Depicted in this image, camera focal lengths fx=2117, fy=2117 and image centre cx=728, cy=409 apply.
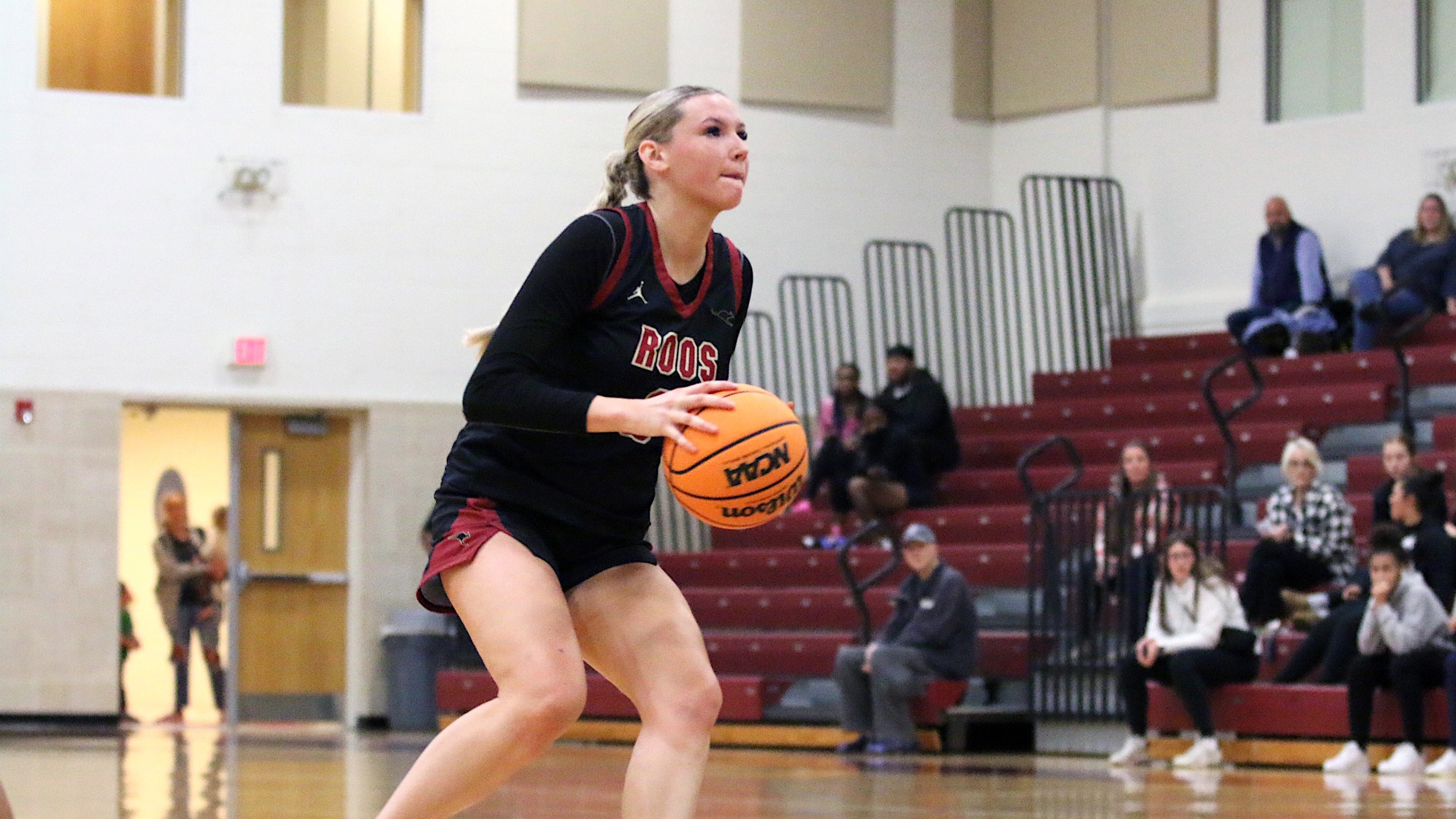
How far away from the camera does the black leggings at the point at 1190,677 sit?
33.7ft

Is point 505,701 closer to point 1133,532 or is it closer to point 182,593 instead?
point 1133,532

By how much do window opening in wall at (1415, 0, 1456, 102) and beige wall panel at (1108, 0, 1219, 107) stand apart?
1.61 m

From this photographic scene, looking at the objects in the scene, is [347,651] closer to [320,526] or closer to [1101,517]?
[320,526]

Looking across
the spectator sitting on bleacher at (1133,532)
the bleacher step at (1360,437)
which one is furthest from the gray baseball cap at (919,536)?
the bleacher step at (1360,437)

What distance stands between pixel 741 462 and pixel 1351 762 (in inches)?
269

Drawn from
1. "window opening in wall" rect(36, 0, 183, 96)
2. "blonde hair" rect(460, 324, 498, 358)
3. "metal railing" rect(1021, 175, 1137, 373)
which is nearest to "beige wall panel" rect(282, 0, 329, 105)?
"window opening in wall" rect(36, 0, 183, 96)

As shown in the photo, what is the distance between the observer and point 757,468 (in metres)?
3.60

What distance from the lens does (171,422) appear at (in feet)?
58.5

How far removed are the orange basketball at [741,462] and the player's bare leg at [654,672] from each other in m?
0.20

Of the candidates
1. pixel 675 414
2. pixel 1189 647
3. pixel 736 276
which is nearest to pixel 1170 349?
pixel 1189 647

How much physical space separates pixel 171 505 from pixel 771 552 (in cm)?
496

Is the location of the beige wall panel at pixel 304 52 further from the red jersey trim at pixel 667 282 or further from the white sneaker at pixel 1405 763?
the red jersey trim at pixel 667 282

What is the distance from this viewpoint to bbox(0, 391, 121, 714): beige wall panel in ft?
47.1

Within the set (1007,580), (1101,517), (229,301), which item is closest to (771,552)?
(1007,580)
